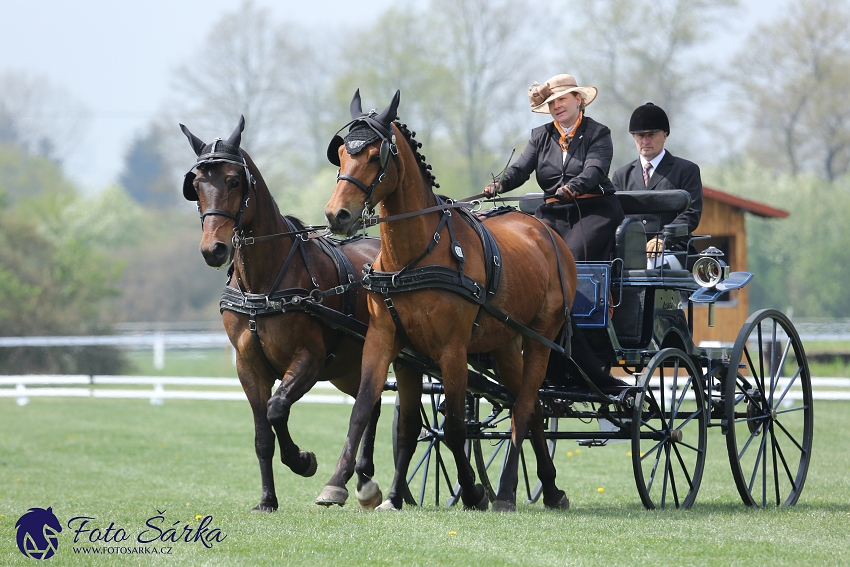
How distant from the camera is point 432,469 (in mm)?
11859

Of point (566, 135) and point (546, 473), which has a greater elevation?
point (566, 135)

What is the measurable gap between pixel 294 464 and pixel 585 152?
293cm

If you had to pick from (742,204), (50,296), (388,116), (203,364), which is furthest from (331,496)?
(203,364)

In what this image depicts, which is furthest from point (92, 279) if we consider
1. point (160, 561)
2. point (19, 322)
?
→ point (160, 561)

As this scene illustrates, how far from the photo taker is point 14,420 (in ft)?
57.2

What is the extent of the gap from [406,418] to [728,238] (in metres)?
15.6

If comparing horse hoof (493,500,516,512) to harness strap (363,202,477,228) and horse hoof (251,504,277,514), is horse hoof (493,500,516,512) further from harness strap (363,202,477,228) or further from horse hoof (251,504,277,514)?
harness strap (363,202,477,228)

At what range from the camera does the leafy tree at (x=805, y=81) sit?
37312 millimetres

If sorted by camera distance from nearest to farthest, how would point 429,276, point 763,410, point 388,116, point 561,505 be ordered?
point 388,116
point 429,276
point 561,505
point 763,410

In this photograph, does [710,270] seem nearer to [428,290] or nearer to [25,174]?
[428,290]

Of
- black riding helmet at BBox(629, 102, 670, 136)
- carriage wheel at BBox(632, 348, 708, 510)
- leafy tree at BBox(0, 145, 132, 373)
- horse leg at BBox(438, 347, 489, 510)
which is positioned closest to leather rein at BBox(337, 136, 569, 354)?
horse leg at BBox(438, 347, 489, 510)

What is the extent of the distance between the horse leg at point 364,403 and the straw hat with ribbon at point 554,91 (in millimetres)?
2443

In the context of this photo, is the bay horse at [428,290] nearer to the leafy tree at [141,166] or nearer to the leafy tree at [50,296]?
the leafy tree at [50,296]

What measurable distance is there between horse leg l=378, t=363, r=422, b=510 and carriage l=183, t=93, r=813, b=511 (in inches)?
0.4
